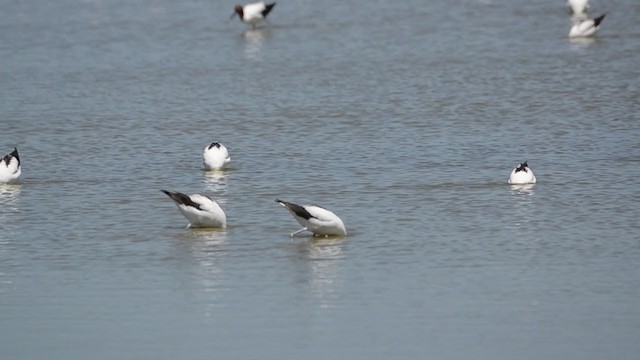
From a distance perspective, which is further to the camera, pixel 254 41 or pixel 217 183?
pixel 254 41

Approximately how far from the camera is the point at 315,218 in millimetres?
13359

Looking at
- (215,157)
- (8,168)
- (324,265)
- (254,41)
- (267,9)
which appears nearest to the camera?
(324,265)

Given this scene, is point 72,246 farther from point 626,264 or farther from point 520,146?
point 520,146

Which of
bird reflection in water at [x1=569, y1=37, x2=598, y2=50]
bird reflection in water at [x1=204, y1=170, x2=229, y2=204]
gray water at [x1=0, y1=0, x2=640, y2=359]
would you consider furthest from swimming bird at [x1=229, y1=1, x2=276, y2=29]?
bird reflection in water at [x1=204, y1=170, x2=229, y2=204]

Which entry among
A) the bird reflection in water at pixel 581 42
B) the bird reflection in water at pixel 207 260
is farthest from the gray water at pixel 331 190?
the bird reflection in water at pixel 581 42

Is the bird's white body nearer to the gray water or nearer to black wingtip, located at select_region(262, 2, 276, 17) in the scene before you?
black wingtip, located at select_region(262, 2, 276, 17)

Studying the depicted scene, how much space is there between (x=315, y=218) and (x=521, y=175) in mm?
3316

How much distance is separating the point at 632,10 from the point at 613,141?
13.8 metres

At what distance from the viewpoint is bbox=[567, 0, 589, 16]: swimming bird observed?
104ft

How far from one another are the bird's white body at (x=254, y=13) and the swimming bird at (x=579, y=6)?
612cm

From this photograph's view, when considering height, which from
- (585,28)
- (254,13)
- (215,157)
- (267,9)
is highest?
(267,9)

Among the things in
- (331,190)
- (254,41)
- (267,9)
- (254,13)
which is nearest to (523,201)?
(331,190)

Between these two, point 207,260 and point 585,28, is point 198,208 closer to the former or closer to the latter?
point 207,260

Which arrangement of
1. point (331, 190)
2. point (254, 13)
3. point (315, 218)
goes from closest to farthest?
point (315, 218) → point (331, 190) → point (254, 13)
